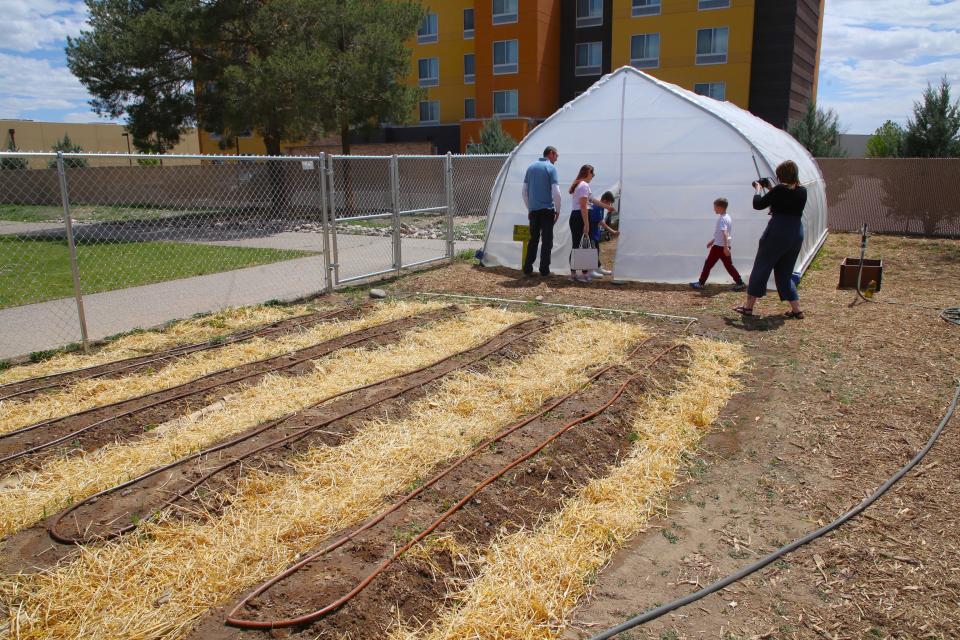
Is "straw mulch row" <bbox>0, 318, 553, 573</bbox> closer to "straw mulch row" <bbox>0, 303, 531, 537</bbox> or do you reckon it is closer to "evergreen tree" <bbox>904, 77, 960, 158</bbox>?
"straw mulch row" <bbox>0, 303, 531, 537</bbox>

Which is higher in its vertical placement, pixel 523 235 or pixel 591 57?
pixel 591 57

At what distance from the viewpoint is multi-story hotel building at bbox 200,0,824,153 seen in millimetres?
34469

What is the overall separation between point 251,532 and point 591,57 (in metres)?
39.5

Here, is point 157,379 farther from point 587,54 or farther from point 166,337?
point 587,54

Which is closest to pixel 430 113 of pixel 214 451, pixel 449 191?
pixel 449 191

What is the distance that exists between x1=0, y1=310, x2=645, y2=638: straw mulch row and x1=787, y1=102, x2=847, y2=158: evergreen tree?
2601cm

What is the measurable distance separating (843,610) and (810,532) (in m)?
0.72

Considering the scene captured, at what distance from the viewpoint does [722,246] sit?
10.0m

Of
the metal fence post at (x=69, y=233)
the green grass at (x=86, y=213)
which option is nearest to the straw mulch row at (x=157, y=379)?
the metal fence post at (x=69, y=233)

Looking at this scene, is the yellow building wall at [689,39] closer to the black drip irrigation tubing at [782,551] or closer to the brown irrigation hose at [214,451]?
the black drip irrigation tubing at [782,551]

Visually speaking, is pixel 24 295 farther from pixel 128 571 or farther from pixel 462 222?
pixel 462 222

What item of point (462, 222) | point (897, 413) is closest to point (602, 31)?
point (462, 222)

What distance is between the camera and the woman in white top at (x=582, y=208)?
10578 millimetres

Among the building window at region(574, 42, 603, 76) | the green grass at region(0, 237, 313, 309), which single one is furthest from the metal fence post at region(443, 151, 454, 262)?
the building window at region(574, 42, 603, 76)
